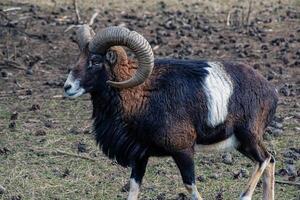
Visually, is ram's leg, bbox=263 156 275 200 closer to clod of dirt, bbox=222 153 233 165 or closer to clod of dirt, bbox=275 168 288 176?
clod of dirt, bbox=275 168 288 176

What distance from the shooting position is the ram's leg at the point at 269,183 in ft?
28.3

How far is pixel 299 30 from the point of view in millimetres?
19297

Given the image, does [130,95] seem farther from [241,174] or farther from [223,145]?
[241,174]

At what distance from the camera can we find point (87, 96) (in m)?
13.6

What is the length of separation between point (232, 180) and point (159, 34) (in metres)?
9.36

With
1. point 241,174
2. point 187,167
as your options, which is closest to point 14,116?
point 241,174

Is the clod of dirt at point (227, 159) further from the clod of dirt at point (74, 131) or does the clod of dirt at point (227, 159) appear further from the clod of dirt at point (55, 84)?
the clod of dirt at point (55, 84)

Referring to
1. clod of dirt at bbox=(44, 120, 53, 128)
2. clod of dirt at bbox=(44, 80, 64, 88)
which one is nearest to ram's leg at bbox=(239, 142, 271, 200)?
clod of dirt at bbox=(44, 120, 53, 128)

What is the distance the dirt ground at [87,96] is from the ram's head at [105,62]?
145 centimetres

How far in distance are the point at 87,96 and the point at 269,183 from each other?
5435 mm

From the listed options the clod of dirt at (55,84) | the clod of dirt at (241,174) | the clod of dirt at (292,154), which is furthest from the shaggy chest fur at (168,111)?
the clod of dirt at (55,84)

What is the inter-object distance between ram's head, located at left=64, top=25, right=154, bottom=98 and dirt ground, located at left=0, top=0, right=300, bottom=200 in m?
1.45

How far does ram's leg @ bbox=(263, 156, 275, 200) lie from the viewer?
863 centimetres

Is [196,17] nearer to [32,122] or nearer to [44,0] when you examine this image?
[44,0]
